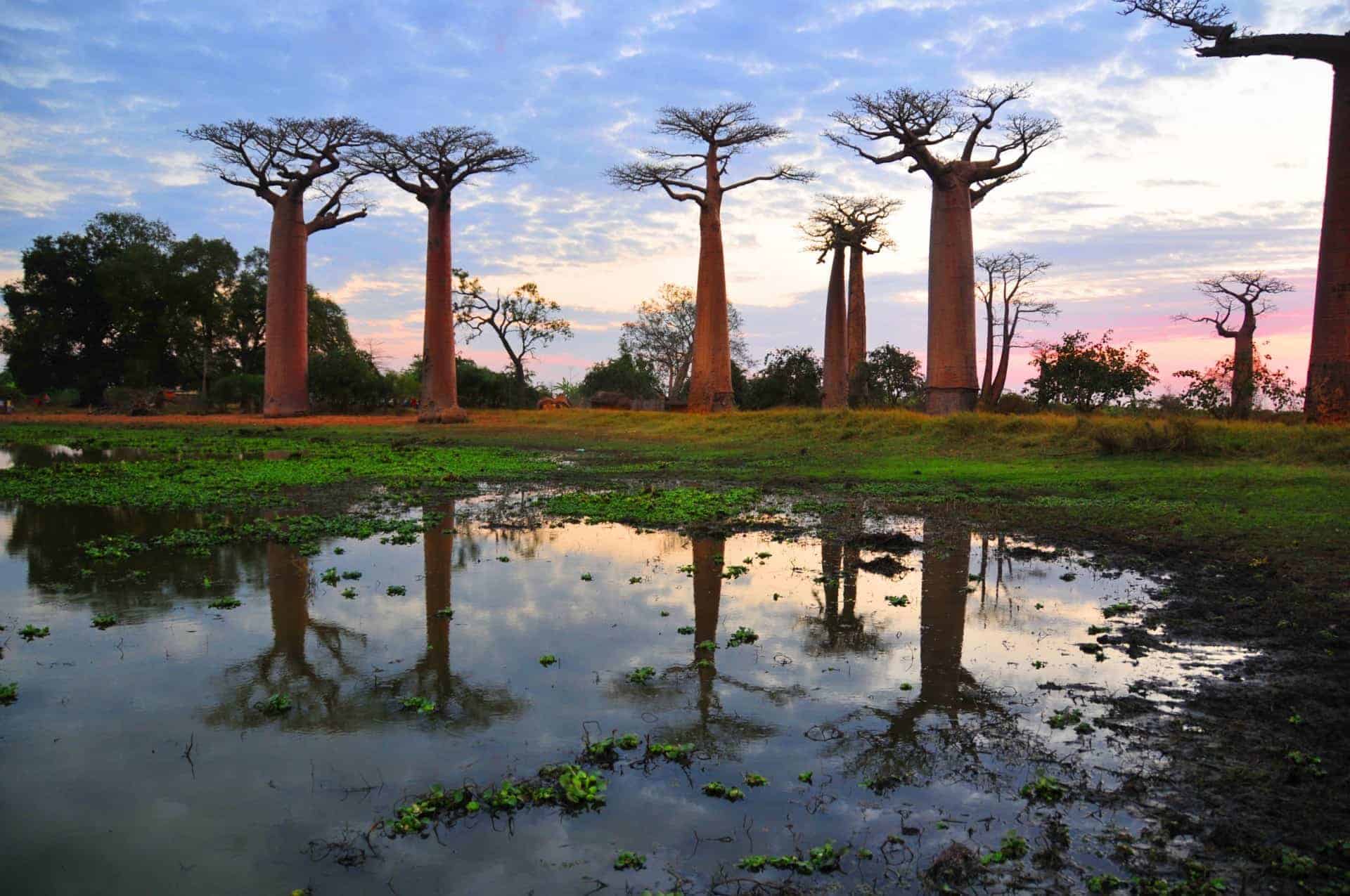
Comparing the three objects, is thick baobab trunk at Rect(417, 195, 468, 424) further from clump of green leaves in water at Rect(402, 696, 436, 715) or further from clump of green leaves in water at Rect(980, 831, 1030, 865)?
clump of green leaves in water at Rect(980, 831, 1030, 865)

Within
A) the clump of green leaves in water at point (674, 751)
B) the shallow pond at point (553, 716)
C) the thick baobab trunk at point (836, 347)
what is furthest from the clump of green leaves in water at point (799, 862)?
the thick baobab trunk at point (836, 347)

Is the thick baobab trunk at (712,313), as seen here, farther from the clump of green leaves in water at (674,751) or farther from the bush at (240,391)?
the clump of green leaves in water at (674,751)

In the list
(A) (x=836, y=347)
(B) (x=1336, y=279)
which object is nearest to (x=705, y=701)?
(B) (x=1336, y=279)

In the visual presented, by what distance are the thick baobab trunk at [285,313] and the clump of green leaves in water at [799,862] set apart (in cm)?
3230

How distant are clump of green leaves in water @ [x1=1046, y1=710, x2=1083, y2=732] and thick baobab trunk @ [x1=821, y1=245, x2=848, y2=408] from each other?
1152 inches

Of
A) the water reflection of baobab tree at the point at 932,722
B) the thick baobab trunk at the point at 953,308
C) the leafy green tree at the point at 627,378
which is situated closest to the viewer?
the water reflection of baobab tree at the point at 932,722

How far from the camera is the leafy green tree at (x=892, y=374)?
37562mm

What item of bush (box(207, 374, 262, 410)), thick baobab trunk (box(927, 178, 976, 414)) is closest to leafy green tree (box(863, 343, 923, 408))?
thick baobab trunk (box(927, 178, 976, 414))

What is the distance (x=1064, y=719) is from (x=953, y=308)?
66.7 ft

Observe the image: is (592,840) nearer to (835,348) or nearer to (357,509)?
(357,509)

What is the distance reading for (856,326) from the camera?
37.9 metres

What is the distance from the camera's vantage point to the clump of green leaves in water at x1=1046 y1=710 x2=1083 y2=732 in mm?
4199

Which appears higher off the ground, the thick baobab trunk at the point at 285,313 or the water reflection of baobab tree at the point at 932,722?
the thick baobab trunk at the point at 285,313

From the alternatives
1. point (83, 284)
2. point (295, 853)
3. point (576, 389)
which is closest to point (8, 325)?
point (83, 284)
